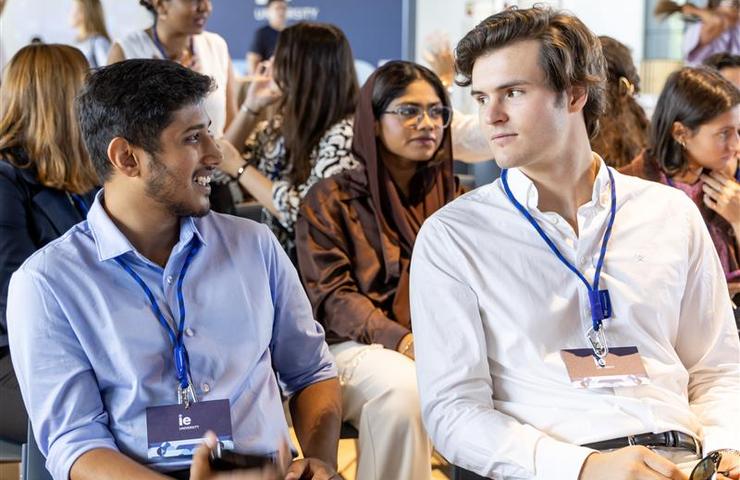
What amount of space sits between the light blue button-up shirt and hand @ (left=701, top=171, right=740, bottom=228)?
1.64 metres

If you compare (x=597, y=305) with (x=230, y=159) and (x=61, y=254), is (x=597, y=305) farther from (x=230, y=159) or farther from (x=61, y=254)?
(x=230, y=159)

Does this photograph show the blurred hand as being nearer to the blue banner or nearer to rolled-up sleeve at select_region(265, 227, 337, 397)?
rolled-up sleeve at select_region(265, 227, 337, 397)

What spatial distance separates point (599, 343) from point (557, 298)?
129mm

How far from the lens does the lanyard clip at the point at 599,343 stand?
6.72ft

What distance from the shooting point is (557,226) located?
7.13ft

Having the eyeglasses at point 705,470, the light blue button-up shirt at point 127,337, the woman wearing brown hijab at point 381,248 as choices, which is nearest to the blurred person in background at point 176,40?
the woman wearing brown hijab at point 381,248

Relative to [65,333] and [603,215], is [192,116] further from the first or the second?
[603,215]

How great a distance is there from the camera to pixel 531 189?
86.0 inches

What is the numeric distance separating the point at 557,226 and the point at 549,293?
0.54 ft

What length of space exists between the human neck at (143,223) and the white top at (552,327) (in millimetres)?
559

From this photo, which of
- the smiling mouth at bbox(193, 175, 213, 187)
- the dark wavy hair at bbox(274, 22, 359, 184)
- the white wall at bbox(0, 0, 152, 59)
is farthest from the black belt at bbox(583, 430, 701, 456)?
the white wall at bbox(0, 0, 152, 59)

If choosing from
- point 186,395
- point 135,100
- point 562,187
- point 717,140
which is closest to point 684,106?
point 717,140

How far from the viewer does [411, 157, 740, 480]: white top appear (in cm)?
203

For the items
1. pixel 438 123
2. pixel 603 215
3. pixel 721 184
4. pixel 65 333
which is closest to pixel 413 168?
pixel 438 123
